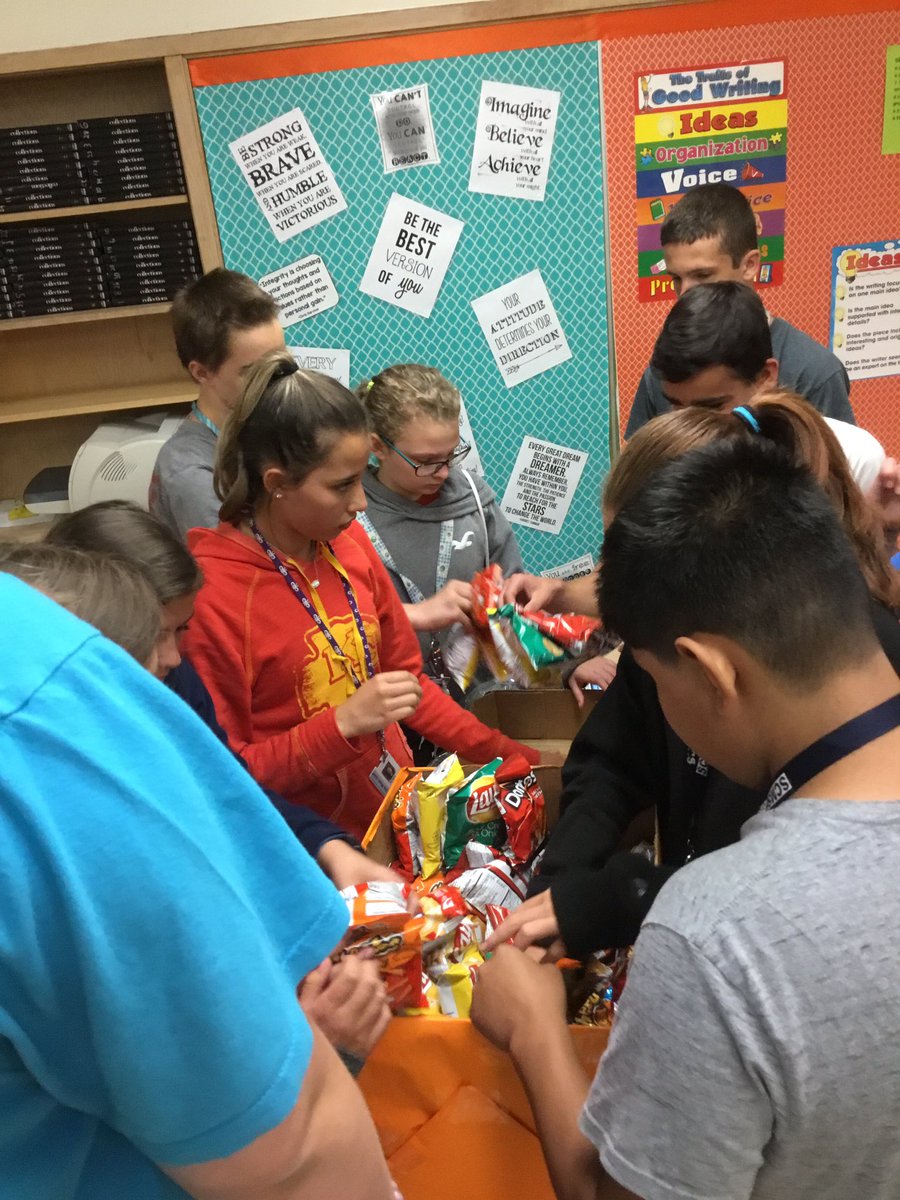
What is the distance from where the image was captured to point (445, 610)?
2.16 metres

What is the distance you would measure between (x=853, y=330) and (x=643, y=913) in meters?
3.41

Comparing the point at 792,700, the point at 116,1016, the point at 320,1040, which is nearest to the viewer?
the point at 116,1016

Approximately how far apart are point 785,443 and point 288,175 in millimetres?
2869

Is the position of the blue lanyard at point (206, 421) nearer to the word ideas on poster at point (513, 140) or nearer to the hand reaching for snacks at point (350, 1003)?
the word ideas on poster at point (513, 140)

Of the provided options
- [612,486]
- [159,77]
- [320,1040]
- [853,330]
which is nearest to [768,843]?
[320,1040]

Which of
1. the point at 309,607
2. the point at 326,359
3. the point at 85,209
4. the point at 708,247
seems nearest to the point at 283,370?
the point at 309,607

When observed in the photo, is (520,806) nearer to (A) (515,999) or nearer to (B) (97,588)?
(A) (515,999)

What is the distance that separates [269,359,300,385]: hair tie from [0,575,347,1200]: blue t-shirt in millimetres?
1368

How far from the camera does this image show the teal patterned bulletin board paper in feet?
11.6

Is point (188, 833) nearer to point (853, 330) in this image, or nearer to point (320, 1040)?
point (320, 1040)

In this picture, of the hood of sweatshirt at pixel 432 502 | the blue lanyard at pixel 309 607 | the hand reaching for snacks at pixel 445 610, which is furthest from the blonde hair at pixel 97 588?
the hood of sweatshirt at pixel 432 502

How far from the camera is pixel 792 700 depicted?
2.85 feet

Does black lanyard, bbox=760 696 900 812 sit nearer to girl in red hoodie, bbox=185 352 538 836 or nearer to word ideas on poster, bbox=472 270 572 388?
girl in red hoodie, bbox=185 352 538 836

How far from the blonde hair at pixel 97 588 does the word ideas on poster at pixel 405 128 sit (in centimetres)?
309
